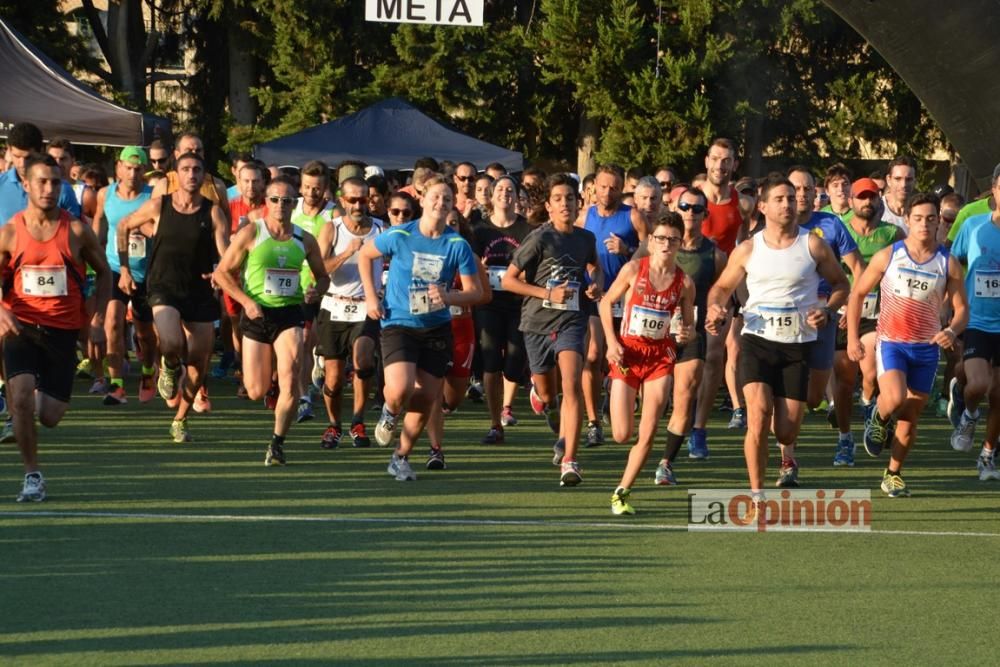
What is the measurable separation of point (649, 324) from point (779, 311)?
0.73 metres

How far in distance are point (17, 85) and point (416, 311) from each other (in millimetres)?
11060

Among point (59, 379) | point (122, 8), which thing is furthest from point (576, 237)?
point (122, 8)

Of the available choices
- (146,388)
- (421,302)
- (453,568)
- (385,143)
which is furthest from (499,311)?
(385,143)

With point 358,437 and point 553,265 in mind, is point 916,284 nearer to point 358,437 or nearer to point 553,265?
point 553,265

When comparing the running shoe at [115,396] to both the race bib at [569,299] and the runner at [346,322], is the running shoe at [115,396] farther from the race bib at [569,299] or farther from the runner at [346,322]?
the race bib at [569,299]

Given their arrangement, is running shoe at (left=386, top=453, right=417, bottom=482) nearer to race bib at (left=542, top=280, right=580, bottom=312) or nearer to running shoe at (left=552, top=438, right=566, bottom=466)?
running shoe at (left=552, top=438, right=566, bottom=466)

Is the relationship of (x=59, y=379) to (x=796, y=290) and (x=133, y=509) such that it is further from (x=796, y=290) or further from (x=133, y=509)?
(x=796, y=290)

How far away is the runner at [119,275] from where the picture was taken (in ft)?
43.7

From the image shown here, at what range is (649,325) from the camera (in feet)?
32.5

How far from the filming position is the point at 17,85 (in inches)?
782

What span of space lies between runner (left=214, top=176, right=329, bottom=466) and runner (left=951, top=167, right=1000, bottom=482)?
4102 millimetres

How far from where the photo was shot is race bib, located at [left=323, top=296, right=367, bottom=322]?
12.1 metres

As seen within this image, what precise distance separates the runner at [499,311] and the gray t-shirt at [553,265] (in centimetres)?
128

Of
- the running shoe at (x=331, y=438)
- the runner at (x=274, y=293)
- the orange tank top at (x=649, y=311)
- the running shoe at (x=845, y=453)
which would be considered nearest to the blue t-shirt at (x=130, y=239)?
the running shoe at (x=331, y=438)
